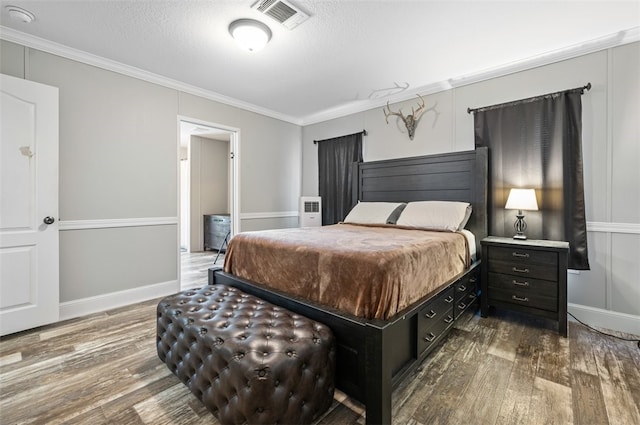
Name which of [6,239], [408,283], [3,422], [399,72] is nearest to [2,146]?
[6,239]

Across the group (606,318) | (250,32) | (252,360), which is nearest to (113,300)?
(252,360)

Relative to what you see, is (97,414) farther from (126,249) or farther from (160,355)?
(126,249)

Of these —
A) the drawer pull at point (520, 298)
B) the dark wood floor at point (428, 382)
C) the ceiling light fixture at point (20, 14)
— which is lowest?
the dark wood floor at point (428, 382)

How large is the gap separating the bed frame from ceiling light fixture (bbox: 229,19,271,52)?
2.04 metres

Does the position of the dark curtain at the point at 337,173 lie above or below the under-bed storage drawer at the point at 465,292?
above

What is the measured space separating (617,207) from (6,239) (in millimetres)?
5369

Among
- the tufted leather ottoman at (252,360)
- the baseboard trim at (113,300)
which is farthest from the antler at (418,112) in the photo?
the baseboard trim at (113,300)

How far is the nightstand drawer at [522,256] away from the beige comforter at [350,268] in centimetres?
48

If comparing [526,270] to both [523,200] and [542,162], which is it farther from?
[542,162]

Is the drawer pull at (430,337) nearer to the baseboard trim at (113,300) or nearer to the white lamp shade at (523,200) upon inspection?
the white lamp shade at (523,200)

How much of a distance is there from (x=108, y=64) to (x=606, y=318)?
218 inches

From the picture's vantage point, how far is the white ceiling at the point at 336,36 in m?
2.23

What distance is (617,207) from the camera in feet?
8.54

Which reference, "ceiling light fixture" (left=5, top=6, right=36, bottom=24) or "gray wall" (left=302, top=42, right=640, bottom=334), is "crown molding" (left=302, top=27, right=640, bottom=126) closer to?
"gray wall" (left=302, top=42, right=640, bottom=334)
